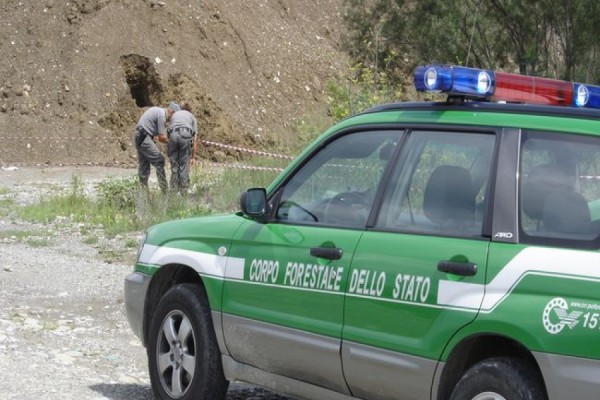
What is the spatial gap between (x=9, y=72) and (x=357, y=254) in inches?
1132

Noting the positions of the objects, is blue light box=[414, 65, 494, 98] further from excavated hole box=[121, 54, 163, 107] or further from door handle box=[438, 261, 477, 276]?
excavated hole box=[121, 54, 163, 107]

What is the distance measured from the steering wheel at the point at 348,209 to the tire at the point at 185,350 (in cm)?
105

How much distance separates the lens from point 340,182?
5.99m

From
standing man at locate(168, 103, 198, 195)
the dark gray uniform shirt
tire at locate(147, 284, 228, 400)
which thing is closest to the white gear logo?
tire at locate(147, 284, 228, 400)

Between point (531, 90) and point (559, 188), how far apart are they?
788mm

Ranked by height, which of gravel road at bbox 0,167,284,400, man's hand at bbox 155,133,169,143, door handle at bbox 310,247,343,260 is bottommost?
gravel road at bbox 0,167,284,400

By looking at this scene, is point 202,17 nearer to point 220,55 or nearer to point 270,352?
point 220,55

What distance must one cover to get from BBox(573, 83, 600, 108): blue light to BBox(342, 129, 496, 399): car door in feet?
2.25

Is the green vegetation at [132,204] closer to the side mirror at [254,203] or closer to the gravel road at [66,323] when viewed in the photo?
the gravel road at [66,323]

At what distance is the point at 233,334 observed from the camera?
620 centimetres

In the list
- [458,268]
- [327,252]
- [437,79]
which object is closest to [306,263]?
[327,252]

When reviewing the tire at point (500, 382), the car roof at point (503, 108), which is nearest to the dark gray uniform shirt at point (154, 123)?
the car roof at point (503, 108)

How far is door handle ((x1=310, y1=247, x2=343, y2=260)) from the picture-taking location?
556 cm

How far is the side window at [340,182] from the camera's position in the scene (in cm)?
570
